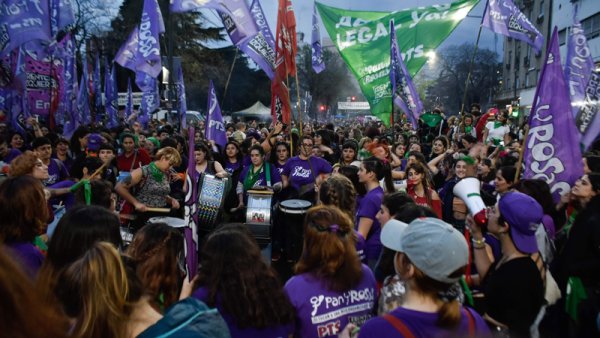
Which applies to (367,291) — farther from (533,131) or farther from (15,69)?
(15,69)

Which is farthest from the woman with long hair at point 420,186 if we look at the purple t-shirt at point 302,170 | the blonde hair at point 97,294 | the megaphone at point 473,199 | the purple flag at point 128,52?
the purple flag at point 128,52

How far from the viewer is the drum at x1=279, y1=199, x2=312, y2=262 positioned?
7.05 metres

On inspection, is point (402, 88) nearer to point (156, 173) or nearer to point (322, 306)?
point (156, 173)

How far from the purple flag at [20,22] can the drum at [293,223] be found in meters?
5.93

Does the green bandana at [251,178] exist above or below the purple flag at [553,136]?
below

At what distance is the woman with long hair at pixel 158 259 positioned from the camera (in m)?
2.82

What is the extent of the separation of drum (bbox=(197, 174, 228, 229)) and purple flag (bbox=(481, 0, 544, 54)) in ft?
21.9

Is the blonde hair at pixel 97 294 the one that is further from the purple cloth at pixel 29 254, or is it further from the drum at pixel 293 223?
the drum at pixel 293 223

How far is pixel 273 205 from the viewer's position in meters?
7.57

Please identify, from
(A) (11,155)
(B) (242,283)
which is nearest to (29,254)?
(B) (242,283)

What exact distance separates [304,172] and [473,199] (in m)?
4.49

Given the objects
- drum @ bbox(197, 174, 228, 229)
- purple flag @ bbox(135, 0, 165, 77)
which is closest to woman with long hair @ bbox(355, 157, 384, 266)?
drum @ bbox(197, 174, 228, 229)

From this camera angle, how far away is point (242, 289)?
253 cm

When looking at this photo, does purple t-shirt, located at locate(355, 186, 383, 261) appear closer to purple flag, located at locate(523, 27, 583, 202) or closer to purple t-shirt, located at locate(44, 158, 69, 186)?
purple flag, located at locate(523, 27, 583, 202)
